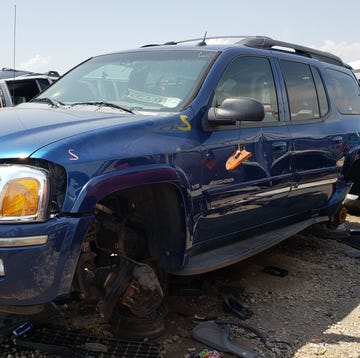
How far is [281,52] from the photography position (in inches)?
169

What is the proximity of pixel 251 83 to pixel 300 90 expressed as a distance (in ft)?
2.56

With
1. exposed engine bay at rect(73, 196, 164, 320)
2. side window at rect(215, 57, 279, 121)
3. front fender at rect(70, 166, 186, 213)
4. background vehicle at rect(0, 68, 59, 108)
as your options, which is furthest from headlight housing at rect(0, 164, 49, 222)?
background vehicle at rect(0, 68, 59, 108)

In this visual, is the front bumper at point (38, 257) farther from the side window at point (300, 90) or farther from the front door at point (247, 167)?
the side window at point (300, 90)

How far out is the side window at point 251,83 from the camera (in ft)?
11.5

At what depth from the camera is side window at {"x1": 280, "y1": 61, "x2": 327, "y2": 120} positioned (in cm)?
417

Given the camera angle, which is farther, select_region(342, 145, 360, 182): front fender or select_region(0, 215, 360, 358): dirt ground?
select_region(342, 145, 360, 182): front fender

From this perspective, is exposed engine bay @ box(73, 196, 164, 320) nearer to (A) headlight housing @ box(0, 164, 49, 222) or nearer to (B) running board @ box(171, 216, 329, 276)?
(B) running board @ box(171, 216, 329, 276)

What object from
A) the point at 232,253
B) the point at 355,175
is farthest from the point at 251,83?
the point at 355,175

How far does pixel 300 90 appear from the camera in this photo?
14.3ft

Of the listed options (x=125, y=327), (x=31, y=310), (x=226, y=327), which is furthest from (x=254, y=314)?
(x=31, y=310)

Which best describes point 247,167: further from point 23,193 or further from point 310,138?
point 23,193

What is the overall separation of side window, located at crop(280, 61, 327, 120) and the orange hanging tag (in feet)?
3.38

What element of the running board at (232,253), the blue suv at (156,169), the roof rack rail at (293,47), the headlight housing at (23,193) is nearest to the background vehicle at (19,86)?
the blue suv at (156,169)

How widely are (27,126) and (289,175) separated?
2.22 meters
